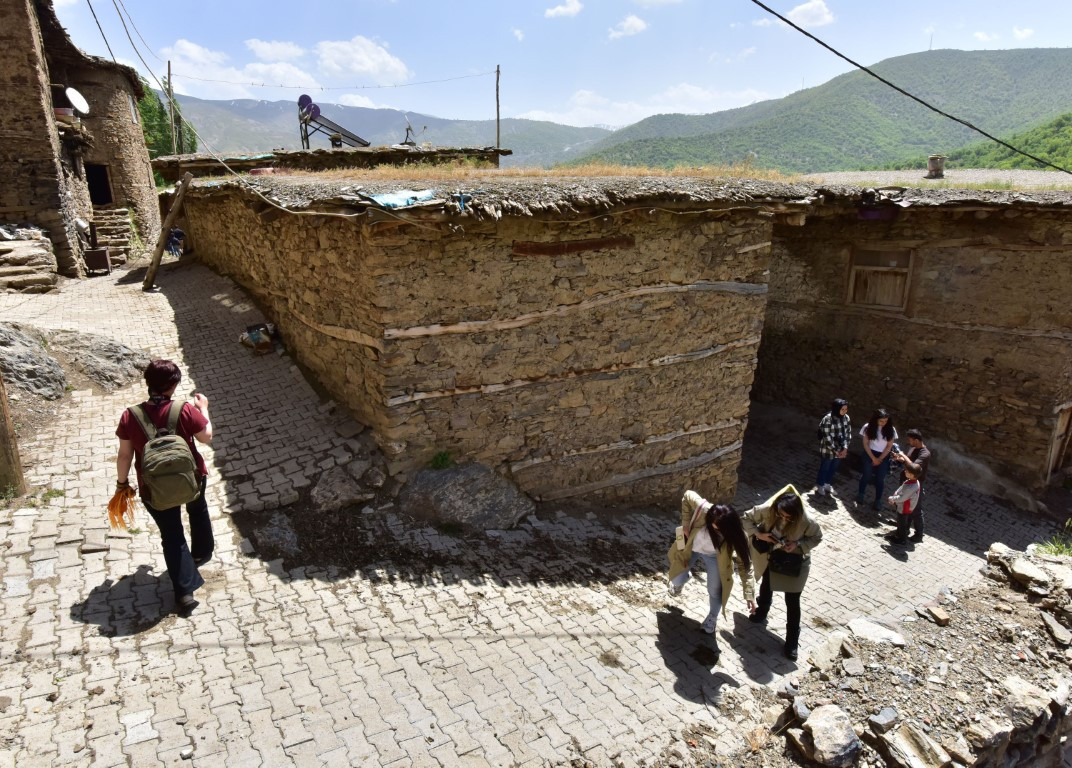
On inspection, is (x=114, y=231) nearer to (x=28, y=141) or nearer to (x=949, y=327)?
(x=28, y=141)

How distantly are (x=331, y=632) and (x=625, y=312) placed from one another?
4.16 m

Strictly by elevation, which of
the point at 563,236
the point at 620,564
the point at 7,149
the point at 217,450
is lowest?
the point at 620,564

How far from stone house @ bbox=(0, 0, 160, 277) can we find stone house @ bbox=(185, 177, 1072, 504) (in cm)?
608

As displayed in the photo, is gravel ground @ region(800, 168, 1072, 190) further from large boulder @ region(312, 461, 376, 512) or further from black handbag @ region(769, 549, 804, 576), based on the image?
large boulder @ region(312, 461, 376, 512)

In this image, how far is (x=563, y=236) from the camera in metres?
6.15

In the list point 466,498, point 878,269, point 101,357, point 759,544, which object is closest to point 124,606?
point 466,498

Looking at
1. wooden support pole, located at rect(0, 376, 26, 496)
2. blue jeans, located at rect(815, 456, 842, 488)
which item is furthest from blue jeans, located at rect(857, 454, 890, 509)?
wooden support pole, located at rect(0, 376, 26, 496)

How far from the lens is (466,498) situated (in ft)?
20.0

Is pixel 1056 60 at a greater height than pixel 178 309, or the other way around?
pixel 1056 60

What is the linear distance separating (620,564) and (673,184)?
396 centimetres

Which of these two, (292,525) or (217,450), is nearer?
(292,525)

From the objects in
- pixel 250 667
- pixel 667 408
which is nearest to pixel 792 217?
pixel 667 408

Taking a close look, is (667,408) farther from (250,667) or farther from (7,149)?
(7,149)

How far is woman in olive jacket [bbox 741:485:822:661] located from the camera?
499 cm
